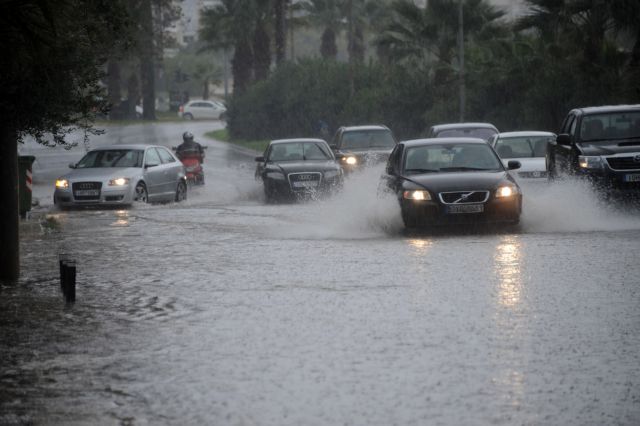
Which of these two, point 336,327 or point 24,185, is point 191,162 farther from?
point 336,327

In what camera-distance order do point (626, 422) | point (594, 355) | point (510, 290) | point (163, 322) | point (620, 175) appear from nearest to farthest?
point (626, 422) < point (594, 355) < point (163, 322) < point (510, 290) < point (620, 175)

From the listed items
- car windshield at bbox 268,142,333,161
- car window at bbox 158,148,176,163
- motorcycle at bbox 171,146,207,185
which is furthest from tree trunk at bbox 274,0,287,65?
car window at bbox 158,148,176,163

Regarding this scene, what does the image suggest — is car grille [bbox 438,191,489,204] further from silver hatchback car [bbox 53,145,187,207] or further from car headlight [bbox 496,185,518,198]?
silver hatchback car [bbox 53,145,187,207]

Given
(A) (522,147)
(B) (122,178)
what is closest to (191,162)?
(B) (122,178)

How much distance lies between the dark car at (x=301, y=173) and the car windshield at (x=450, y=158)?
29.7 feet

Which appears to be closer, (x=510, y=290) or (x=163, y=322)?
(x=163, y=322)

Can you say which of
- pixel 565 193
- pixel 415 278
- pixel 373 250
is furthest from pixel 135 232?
pixel 415 278

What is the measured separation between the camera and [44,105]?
14.8 meters

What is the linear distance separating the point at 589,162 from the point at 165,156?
38.4 ft

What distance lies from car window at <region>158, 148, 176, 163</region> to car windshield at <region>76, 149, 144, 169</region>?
37.4 inches

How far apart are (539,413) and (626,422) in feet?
1.59

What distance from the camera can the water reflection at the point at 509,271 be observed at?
12.5 meters

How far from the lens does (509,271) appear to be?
14.6 m

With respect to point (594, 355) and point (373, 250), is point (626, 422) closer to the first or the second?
point (594, 355)
